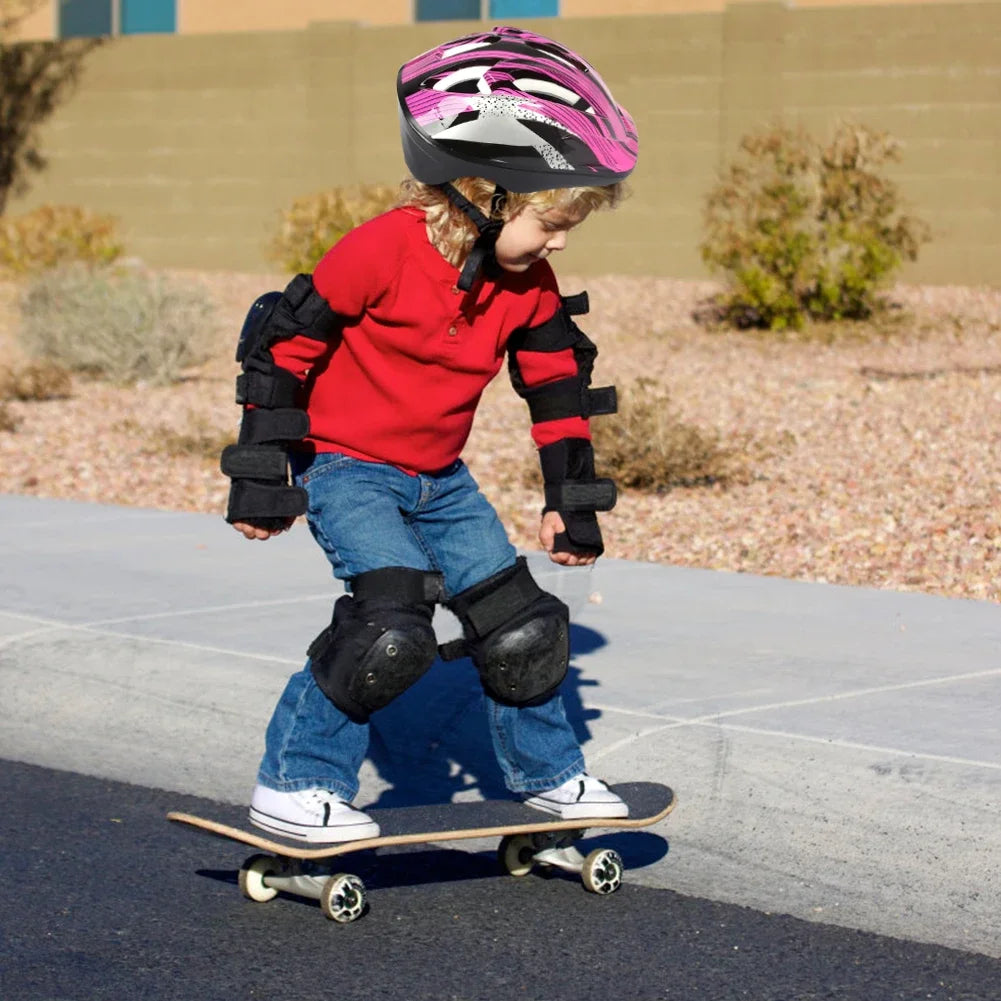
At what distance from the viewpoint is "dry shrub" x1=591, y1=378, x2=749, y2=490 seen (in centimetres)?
1080

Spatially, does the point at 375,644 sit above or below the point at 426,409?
below

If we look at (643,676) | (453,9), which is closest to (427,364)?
(643,676)

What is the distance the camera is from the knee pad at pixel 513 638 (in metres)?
4.79

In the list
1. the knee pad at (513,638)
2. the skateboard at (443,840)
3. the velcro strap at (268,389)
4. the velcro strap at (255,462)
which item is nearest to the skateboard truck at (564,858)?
the skateboard at (443,840)

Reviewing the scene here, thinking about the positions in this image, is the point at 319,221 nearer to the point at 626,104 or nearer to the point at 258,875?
the point at 626,104

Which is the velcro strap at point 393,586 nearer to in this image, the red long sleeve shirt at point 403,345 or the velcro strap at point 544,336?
the red long sleeve shirt at point 403,345

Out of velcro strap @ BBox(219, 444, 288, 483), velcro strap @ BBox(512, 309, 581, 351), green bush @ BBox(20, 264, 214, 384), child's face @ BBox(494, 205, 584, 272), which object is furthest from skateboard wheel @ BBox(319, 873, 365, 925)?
green bush @ BBox(20, 264, 214, 384)

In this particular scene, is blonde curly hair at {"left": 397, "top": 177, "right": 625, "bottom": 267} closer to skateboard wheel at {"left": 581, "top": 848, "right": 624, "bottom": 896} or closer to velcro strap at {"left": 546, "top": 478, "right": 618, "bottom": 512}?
velcro strap at {"left": 546, "top": 478, "right": 618, "bottom": 512}

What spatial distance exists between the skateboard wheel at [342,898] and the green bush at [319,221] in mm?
16082

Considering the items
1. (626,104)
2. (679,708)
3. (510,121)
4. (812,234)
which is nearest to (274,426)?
(510,121)

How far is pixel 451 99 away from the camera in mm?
4691

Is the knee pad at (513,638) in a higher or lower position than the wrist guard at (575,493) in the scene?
lower

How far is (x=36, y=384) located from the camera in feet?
50.4

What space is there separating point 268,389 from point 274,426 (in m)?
0.08
